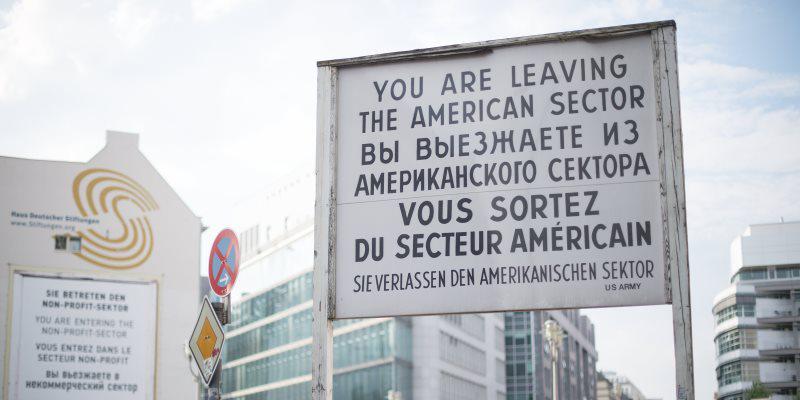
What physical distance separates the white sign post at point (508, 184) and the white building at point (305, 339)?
230 ft

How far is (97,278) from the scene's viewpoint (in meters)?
41.1

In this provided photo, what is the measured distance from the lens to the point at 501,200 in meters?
7.60

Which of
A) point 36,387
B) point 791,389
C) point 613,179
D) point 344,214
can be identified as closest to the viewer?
point 613,179

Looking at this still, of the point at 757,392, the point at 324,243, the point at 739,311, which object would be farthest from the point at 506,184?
the point at 739,311

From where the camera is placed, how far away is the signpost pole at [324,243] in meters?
7.67

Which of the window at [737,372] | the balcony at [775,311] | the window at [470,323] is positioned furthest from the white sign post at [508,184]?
the window at [737,372]

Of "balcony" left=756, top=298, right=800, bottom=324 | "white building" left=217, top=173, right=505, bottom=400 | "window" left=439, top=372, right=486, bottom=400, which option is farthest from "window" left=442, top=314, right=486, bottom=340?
"balcony" left=756, top=298, right=800, bottom=324

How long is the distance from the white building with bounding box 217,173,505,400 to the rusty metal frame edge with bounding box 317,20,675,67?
70044mm

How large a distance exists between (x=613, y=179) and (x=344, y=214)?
206cm

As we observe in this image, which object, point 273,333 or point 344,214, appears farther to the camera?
point 273,333

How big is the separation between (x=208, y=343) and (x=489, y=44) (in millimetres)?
6158

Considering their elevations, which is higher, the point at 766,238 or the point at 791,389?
the point at 766,238

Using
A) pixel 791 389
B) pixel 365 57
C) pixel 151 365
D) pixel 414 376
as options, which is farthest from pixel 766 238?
pixel 365 57

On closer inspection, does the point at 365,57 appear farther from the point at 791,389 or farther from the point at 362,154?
the point at 791,389
